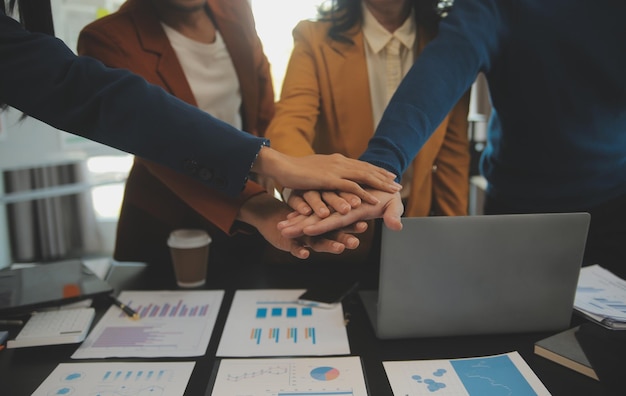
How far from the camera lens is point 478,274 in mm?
910

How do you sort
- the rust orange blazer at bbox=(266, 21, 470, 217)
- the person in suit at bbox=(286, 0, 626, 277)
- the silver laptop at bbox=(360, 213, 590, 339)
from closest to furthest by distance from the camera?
the silver laptop at bbox=(360, 213, 590, 339), the person in suit at bbox=(286, 0, 626, 277), the rust orange blazer at bbox=(266, 21, 470, 217)

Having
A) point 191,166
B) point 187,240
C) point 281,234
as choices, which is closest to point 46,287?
point 187,240

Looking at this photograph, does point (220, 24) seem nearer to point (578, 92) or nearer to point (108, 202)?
point (578, 92)

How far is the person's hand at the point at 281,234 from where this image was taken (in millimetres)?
909

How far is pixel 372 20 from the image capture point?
1.36 meters

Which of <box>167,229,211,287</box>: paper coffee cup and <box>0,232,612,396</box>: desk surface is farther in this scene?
<box>167,229,211,287</box>: paper coffee cup

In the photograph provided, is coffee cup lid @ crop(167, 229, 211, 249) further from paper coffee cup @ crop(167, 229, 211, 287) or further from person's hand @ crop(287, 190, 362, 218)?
person's hand @ crop(287, 190, 362, 218)

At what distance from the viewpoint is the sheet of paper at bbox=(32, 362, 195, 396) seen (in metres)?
0.77

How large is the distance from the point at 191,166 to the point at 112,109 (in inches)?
7.1

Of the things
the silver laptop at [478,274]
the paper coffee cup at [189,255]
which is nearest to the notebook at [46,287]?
the paper coffee cup at [189,255]

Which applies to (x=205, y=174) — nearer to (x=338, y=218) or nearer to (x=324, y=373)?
(x=338, y=218)

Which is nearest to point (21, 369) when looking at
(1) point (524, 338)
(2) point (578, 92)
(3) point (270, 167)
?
(3) point (270, 167)

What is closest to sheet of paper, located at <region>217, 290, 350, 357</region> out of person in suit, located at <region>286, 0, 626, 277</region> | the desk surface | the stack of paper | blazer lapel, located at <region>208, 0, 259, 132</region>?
the desk surface

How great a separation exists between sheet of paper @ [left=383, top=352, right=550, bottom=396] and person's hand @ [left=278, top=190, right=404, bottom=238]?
0.86 feet
